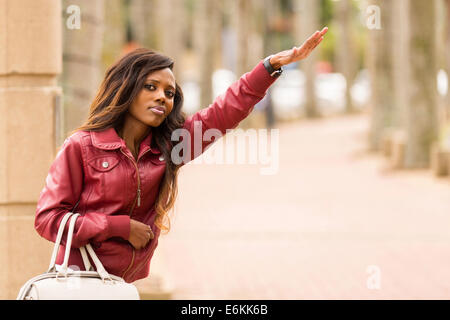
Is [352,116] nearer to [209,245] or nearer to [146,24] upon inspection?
[146,24]

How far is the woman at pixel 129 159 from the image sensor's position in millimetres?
3547

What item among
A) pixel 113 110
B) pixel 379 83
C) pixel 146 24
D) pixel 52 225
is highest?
pixel 146 24

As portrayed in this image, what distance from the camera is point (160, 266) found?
25.0 feet

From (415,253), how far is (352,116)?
32.4 metres

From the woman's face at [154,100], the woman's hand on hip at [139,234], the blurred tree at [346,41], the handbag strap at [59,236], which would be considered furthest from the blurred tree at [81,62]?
the blurred tree at [346,41]

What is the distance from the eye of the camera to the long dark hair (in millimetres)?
3652

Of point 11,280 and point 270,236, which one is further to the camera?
point 270,236

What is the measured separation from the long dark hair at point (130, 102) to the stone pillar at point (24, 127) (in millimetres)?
1685

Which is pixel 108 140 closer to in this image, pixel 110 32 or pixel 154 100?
pixel 154 100

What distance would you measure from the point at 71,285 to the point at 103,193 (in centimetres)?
43

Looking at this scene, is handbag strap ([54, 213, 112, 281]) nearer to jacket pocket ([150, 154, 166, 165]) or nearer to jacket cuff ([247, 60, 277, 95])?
jacket pocket ([150, 154, 166, 165])

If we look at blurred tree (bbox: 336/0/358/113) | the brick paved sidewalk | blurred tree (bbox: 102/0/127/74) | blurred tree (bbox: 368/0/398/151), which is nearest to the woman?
the brick paved sidewalk
